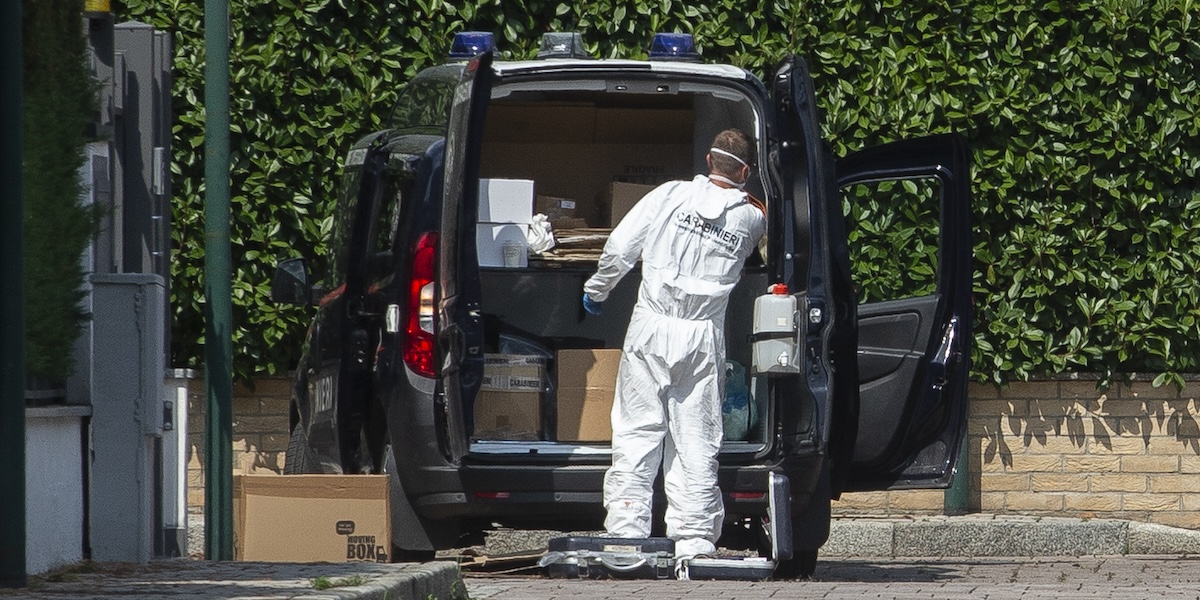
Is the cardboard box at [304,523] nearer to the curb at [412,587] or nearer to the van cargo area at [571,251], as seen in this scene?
the van cargo area at [571,251]

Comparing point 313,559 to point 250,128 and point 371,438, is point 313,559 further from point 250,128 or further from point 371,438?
point 250,128

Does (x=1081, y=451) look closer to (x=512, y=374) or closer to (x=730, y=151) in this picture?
(x=730, y=151)

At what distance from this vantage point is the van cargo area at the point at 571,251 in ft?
24.9

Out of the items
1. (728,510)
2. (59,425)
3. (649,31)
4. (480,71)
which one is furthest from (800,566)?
(649,31)

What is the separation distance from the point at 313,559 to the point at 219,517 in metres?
1.29

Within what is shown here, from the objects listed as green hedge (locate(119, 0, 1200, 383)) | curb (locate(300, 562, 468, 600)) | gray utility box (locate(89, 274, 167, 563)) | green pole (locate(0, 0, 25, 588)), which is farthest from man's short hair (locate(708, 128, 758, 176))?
green hedge (locate(119, 0, 1200, 383))

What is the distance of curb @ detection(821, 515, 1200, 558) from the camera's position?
9.99m

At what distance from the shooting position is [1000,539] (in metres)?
10.1

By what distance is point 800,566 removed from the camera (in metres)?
7.73

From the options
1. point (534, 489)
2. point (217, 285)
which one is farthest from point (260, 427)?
point (534, 489)

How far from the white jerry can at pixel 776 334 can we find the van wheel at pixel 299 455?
193 centimetres

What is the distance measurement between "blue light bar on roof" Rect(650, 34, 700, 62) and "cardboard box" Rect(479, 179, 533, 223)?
778mm

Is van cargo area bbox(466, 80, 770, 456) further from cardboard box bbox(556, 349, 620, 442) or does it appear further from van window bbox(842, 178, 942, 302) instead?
van window bbox(842, 178, 942, 302)

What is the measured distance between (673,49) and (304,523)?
2344 mm
